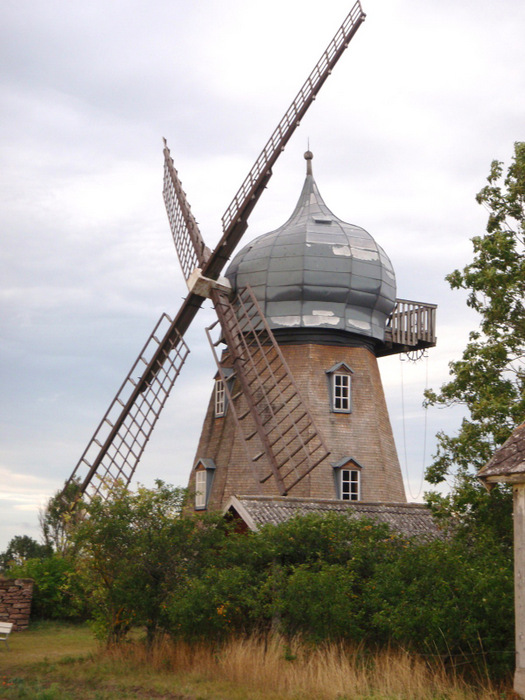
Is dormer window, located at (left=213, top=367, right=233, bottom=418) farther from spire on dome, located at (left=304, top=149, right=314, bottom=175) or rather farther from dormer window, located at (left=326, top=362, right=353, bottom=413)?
spire on dome, located at (left=304, top=149, right=314, bottom=175)

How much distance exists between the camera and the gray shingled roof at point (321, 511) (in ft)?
53.9

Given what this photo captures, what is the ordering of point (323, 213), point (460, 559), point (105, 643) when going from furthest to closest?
point (323, 213) < point (105, 643) < point (460, 559)

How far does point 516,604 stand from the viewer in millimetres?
10469

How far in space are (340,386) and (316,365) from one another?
2.84 feet

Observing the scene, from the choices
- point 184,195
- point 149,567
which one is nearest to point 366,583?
point 149,567

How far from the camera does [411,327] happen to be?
25.4 m

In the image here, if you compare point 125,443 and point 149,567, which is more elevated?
point 125,443

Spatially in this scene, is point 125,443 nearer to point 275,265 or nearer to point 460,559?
point 275,265

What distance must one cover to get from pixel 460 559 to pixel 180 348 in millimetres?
14087

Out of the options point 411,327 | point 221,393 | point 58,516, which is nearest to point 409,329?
point 411,327

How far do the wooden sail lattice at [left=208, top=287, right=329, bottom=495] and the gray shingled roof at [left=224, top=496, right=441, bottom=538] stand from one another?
2.54 m

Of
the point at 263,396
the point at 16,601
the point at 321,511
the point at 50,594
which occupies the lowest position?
the point at 16,601

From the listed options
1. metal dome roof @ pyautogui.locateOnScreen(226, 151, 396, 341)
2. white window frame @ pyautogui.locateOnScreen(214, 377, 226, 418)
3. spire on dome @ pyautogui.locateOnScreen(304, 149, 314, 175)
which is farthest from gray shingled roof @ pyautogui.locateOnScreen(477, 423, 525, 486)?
spire on dome @ pyautogui.locateOnScreen(304, 149, 314, 175)

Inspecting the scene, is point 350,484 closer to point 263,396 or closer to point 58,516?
point 263,396
